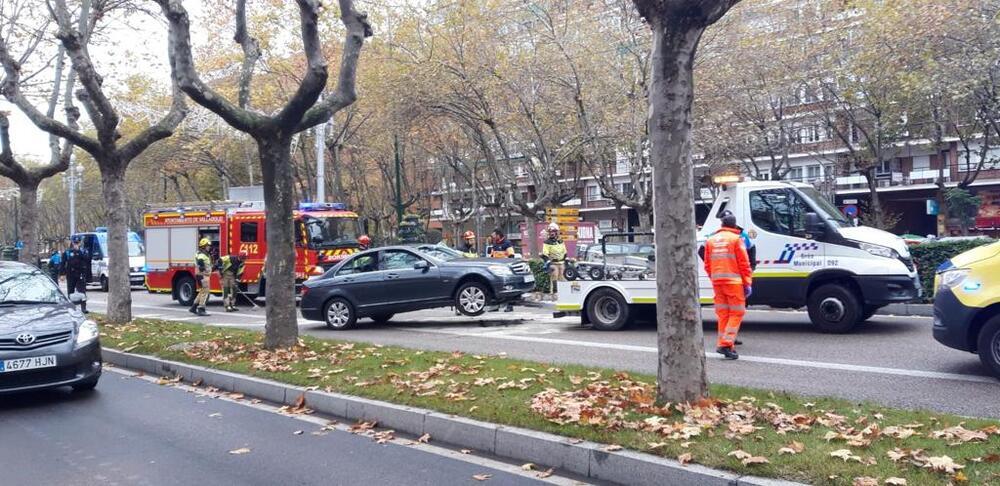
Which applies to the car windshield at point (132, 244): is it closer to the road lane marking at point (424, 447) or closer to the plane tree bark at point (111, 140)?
the plane tree bark at point (111, 140)

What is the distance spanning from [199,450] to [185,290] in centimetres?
1788

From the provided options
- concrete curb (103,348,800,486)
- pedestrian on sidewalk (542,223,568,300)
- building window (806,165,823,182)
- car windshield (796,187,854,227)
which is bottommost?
concrete curb (103,348,800,486)

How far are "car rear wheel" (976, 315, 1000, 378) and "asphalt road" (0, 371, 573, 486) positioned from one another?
4875mm

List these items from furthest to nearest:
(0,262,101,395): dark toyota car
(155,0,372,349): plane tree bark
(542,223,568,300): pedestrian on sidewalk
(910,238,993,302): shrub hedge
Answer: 1. (542,223,568,300): pedestrian on sidewalk
2. (910,238,993,302): shrub hedge
3. (155,0,372,349): plane tree bark
4. (0,262,101,395): dark toyota car

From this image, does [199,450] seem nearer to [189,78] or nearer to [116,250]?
[189,78]

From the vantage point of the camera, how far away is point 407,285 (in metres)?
14.7

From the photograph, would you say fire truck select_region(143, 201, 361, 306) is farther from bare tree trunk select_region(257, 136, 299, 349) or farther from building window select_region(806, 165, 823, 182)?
building window select_region(806, 165, 823, 182)

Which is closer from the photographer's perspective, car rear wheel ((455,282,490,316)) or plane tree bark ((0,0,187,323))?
car rear wheel ((455,282,490,316))

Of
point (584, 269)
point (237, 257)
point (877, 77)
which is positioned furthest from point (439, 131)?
point (584, 269)

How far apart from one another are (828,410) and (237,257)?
1701 cm

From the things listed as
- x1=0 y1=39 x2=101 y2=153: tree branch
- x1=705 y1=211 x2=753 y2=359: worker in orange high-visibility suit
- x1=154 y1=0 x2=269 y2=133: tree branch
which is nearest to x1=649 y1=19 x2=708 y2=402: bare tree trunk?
x1=705 y1=211 x2=753 y2=359: worker in orange high-visibility suit

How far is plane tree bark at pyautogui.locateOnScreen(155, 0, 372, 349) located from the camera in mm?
10242

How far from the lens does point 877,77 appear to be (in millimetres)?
22062

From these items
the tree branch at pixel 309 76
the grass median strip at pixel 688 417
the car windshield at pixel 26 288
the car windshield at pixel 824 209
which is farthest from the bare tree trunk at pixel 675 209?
the car windshield at pixel 26 288
